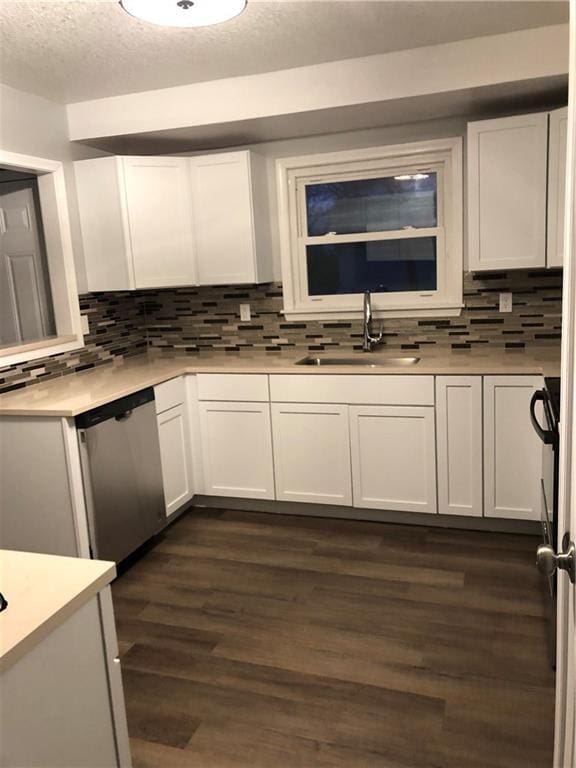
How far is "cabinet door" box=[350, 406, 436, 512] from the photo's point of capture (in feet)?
10.9

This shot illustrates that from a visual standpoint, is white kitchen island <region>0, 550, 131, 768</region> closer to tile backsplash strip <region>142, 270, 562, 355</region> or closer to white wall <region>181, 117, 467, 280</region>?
tile backsplash strip <region>142, 270, 562, 355</region>

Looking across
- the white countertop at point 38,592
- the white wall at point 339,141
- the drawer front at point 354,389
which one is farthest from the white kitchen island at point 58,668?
the white wall at point 339,141

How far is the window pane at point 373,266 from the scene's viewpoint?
3797 millimetres

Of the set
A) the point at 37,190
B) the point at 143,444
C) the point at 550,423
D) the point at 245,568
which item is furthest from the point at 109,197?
the point at 550,423

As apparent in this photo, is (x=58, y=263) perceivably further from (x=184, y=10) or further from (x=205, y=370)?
(x=184, y=10)

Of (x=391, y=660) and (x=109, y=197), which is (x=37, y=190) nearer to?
(x=109, y=197)

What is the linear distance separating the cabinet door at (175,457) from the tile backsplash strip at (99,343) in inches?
25.8

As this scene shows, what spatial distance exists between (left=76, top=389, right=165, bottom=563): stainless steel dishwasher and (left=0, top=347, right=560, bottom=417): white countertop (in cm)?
9

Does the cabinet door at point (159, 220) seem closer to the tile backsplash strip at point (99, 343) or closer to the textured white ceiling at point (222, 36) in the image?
the tile backsplash strip at point (99, 343)

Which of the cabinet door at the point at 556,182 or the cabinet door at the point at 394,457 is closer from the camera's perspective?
the cabinet door at the point at 556,182

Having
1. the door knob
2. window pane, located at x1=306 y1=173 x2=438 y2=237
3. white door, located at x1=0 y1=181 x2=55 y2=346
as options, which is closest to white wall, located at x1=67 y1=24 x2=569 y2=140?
white door, located at x1=0 y1=181 x2=55 y2=346

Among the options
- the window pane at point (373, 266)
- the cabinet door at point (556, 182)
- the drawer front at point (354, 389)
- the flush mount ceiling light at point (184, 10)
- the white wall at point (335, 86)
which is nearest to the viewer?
the flush mount ceiling light at point (184, 10)

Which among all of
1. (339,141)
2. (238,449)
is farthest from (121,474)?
(339,141)

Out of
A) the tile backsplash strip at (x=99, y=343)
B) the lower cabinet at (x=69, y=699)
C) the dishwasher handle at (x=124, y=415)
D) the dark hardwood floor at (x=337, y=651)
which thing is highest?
the tile backsplash strip at (x=99, y=343)
